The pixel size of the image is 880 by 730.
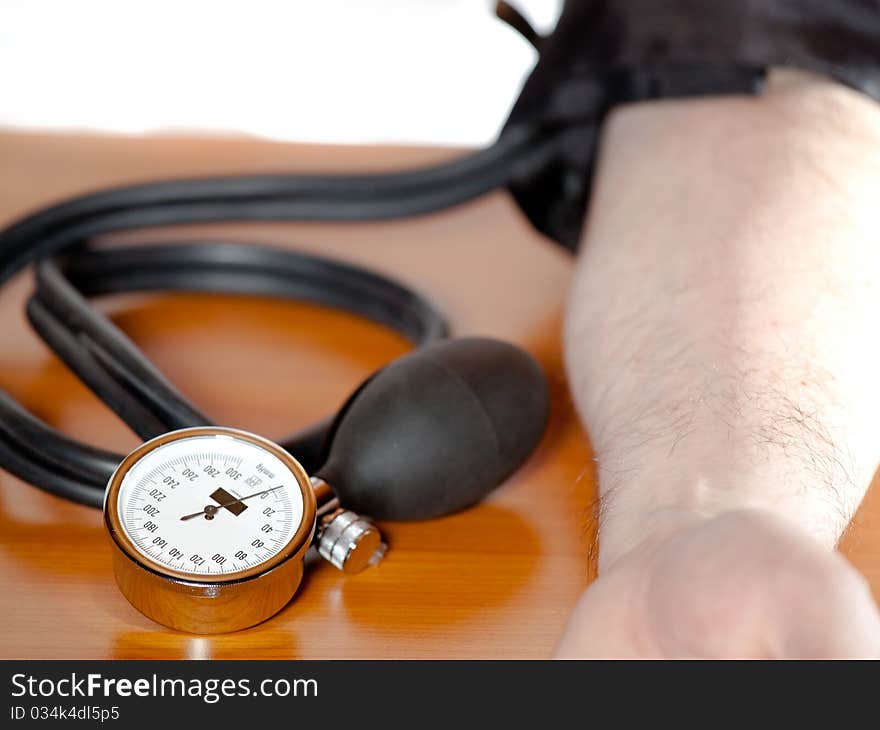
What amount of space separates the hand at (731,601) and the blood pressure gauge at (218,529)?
126 mm

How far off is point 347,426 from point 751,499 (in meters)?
0.16

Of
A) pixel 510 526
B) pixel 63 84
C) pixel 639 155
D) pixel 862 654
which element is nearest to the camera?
pixel 862 654

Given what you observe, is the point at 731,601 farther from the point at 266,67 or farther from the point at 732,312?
the point at 266,67

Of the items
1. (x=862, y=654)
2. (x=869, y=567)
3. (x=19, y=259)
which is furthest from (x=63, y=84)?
(x=862, y=654)

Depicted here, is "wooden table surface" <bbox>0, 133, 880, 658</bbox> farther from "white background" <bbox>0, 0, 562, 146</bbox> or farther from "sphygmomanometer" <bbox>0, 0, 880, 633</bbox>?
"white background" <bbox>0, 0, 562, 146</bbox>

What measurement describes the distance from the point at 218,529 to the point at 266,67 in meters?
0.97

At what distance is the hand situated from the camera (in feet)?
0.94

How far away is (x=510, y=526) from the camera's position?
1.64ft

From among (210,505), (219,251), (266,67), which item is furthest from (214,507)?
(266,67)

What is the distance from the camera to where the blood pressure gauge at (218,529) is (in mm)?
416

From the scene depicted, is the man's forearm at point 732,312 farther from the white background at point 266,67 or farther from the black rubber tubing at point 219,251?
the white background at point 266,67

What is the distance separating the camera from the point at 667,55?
624mm

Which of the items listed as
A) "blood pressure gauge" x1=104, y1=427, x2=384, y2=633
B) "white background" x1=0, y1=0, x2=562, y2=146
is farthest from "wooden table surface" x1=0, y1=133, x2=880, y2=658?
"white background" x1=0, y1=0, x2=562, y2=146
